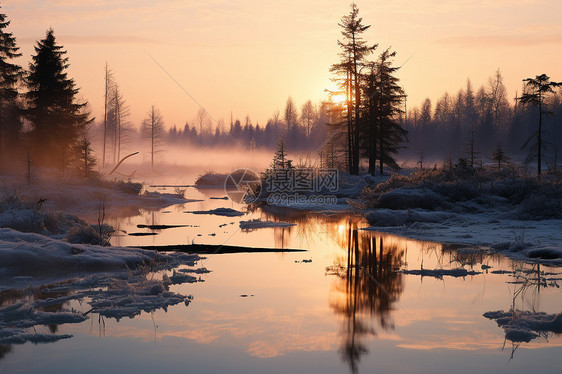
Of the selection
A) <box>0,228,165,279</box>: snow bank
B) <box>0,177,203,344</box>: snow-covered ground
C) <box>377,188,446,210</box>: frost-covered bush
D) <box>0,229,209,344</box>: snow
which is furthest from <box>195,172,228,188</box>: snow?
<box>0,229,209,344</box>: snow

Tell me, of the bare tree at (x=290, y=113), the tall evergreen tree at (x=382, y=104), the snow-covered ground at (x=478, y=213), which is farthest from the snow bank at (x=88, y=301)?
the bare tree at (x=290, y=113)

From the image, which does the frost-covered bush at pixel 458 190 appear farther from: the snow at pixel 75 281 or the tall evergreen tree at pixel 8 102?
the tall evergreen tree at pixel 8 102

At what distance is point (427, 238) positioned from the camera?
1689 centimetres

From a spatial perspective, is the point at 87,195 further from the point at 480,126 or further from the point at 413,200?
the point at 480,126

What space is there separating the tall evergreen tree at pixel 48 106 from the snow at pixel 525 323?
37449 millimetres

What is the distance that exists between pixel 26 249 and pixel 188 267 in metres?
3.34

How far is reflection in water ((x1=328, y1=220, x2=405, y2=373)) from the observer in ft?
24.0

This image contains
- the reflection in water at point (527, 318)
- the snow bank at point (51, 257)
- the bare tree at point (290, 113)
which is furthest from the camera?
the bare tree at point (290, 113)

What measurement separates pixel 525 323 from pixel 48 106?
40.2 metres

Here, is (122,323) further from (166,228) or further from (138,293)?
(166,228)

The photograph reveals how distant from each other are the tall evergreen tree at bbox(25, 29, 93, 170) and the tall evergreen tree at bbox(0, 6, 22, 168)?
1613 millimetres

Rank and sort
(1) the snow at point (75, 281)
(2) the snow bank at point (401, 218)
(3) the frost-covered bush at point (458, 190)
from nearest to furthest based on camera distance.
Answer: (1) the snow at point (75, 281) < (2) the snow bank at point (401, 218) < (3) the frost-covered bush at point (458, 190)

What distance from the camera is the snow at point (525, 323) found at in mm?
7262

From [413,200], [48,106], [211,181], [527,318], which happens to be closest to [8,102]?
[48,106]
